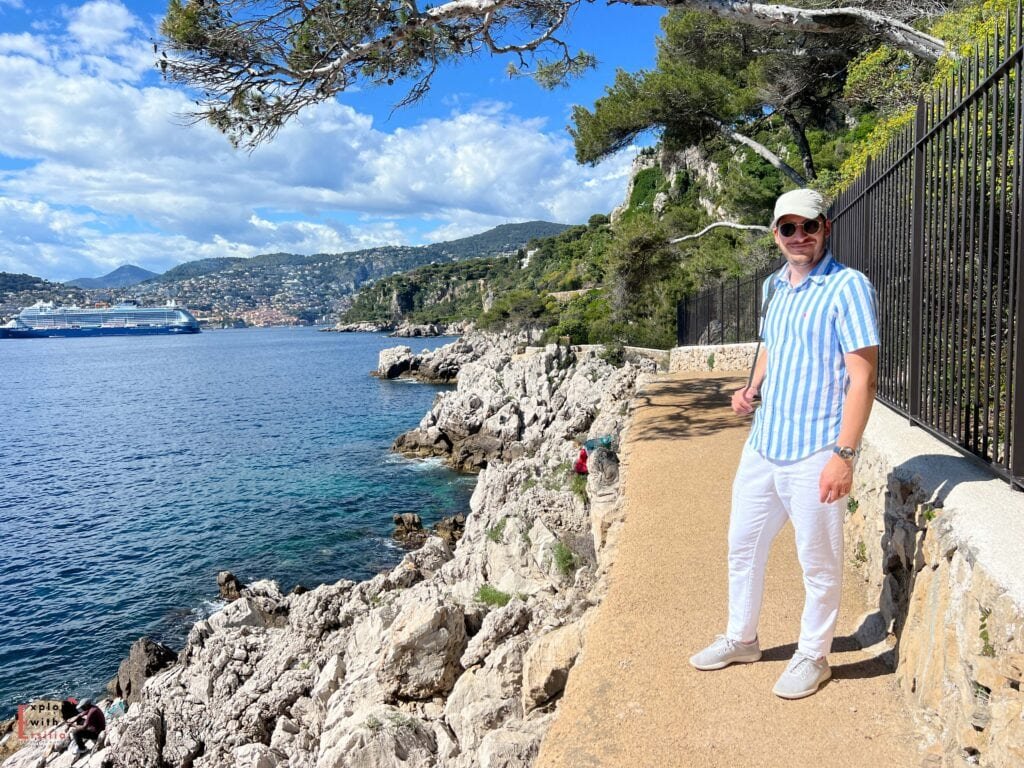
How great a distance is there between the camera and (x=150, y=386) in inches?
2140

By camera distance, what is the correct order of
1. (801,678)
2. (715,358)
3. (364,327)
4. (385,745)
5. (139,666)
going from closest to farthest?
(801,678) < (385,745) < (139,666) < (715,358) < (364,327)

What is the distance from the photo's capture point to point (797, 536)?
285cm

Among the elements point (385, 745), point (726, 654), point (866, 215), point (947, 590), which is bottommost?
point (385, 745)

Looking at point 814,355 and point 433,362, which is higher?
point 814,355

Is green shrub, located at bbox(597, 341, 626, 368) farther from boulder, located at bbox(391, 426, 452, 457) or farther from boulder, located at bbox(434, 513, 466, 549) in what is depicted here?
boulder, located at bbox(434, 513, 466, 549)

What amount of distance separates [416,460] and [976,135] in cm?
2258

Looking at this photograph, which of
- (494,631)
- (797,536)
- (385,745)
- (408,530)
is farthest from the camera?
(408,530)

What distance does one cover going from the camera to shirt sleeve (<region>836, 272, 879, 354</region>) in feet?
8.58

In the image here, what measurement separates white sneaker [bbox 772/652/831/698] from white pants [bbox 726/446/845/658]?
0.04 m

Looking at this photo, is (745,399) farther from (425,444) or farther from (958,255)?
(425,444)

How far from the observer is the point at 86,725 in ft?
30.2

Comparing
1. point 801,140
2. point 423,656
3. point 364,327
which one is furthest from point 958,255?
point 364,327

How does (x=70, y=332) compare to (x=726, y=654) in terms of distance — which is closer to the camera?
(x=726, y=654)

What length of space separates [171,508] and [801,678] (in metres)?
20.6
